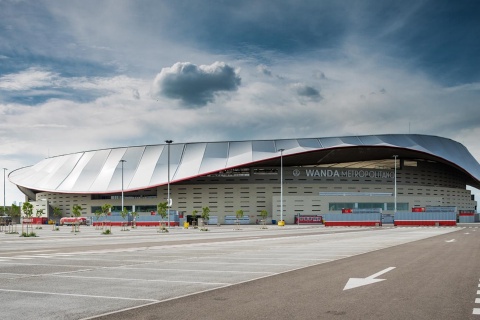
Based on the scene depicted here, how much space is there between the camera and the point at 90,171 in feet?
349

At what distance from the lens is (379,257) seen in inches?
749

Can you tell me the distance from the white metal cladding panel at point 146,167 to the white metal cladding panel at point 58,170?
1999cm

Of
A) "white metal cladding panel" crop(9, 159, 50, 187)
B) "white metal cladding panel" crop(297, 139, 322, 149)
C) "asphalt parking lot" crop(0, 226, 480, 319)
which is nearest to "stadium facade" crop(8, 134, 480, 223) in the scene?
"white metal cladding panel" crop(297, 139, 322, 149)

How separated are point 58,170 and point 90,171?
11853mm

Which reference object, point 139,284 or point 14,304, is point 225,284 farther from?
point 14,304

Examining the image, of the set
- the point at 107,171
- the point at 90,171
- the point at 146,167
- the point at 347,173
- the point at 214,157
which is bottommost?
the point at 347,173

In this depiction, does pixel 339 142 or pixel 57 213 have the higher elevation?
pixel 339 142

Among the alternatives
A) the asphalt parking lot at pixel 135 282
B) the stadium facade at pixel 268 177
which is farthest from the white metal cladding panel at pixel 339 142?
the asphalt parking lot at pixel 135 282

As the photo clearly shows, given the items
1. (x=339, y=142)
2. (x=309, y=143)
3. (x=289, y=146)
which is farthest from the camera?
(x=309, y=143)

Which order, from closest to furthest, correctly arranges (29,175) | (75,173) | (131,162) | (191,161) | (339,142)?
1. (339,142)
2. (191,161)
3. (131,162)
4. (75,173)
5. (29,175)

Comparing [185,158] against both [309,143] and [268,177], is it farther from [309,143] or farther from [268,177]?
[309,143]

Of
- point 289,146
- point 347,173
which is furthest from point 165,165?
point 347,173

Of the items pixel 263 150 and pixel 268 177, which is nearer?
pixel 263 150

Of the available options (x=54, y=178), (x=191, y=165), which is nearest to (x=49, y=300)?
(x=191, y=165)
